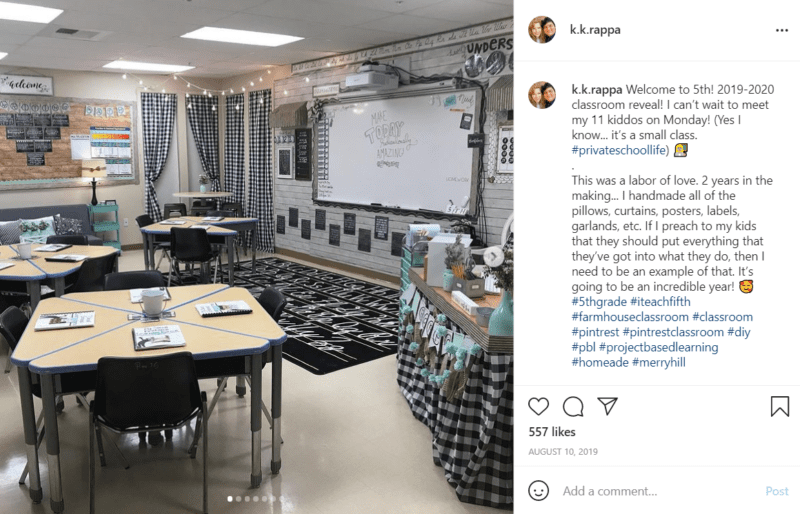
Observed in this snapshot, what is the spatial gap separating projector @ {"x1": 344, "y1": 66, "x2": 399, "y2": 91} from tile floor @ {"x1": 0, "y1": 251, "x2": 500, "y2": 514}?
398 centimetres

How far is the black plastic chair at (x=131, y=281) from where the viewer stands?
3989mm

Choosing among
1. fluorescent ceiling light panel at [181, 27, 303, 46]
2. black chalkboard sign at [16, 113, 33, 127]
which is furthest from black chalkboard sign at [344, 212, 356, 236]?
black chalkboard sign at [16, 113, 33, 127]

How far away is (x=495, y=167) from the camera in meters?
6.05

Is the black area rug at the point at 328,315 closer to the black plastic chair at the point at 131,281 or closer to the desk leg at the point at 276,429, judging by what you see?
the black plastic chair at the point at 131,281

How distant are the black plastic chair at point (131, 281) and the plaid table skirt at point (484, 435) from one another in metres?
2.16

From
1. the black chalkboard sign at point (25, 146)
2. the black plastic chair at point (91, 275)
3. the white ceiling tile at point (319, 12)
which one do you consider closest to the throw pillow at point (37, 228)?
the black chalkboard sign at point (25, 146)

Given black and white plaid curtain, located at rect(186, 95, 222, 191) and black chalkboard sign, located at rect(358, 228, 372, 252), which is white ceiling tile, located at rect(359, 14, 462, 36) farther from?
black and white plaid curtain, located at rect(186, 95, 222, 191)

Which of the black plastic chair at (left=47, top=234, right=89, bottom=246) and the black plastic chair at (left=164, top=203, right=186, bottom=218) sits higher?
the black plastic chair at (left=164, top=203, right=186, bottom=218)

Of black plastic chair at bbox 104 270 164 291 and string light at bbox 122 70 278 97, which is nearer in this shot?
black plastic chair at bbox 104 270 164 291

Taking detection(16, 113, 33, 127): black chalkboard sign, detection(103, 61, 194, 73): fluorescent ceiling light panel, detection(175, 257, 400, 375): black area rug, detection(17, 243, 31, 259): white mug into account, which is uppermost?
detection(103, 61, 194, 73): fluorescent ceiling light panel

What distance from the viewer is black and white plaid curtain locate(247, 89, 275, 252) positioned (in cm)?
955
